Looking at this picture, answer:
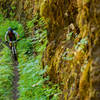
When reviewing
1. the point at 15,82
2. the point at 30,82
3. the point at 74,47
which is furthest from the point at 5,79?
the point at 74,47

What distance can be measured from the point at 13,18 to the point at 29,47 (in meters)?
8.44

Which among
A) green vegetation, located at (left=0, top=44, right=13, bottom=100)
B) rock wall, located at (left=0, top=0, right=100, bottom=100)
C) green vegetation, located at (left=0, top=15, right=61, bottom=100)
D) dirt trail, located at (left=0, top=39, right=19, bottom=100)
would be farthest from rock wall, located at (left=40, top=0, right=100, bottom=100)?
green vegetation, located at (left=0, top=44, right=13, bottom=100)

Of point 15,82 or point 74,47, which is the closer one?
point 74,47

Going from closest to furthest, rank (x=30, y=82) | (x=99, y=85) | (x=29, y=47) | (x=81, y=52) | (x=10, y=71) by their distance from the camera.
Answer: (x=99, y=85)
(x=81, y=52)
(x=30, y=82)
(x=10, y=71)
(x=29, y=47)

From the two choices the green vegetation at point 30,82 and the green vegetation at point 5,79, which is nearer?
the green vegetation at point 30,82

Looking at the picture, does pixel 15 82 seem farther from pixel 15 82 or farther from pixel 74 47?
pixel 74 47

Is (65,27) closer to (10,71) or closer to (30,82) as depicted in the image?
(30,82)

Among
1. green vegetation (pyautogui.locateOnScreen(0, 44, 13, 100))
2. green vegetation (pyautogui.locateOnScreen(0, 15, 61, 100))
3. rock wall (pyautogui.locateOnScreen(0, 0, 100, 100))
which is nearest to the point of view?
rock wall (pyautogui.locateOnScreen(0, 0, 100, 100))

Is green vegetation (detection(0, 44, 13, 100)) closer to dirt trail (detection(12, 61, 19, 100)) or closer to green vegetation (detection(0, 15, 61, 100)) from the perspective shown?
green vegetation (detection(0, 15, 61, 100))

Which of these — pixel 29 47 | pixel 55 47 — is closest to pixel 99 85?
pixel 55 47

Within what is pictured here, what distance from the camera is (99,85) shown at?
3637mm

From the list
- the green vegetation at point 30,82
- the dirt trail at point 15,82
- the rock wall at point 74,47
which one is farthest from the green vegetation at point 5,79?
the rock wall at point 74,47

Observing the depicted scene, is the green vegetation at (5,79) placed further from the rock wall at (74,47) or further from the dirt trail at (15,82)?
the rock wall at (74,47)

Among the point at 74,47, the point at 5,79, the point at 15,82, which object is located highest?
the point at 74,47
